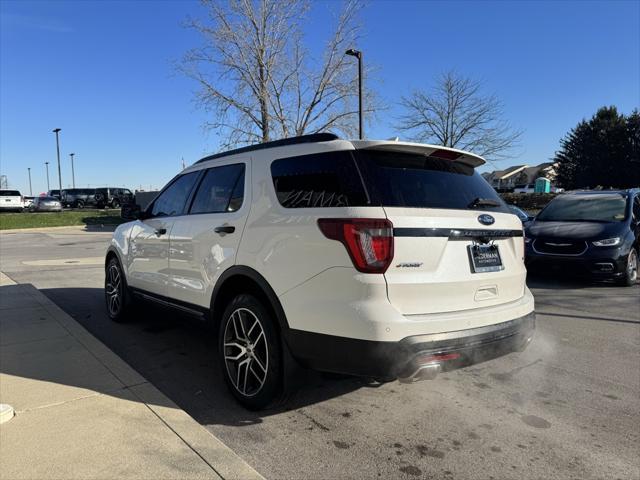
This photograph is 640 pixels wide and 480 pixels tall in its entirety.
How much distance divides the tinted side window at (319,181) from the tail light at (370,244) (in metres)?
0.15

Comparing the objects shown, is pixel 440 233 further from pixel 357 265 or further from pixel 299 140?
pixel 299 140

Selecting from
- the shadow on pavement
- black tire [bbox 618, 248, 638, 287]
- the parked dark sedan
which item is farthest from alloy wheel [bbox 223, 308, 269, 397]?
black tire [bbox 618, 248, 638, 287]

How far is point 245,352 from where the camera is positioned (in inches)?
136

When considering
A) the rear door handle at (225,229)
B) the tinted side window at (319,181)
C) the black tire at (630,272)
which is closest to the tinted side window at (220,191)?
the rear door handle at (225,229)

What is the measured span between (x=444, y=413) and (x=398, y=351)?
42.4 inches

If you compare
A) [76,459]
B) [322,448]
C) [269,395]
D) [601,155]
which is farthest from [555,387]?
[601,155]

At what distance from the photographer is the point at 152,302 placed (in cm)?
490

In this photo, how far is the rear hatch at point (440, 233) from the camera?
279 cm

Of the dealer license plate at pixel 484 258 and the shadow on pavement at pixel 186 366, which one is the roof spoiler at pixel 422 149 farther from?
the shadow on pavement at pixel 186 366

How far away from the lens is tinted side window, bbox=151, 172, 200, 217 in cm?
464

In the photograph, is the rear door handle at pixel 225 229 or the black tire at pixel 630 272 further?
the black tire at pixel 630 272

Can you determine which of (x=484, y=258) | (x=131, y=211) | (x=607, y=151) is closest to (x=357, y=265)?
(x=484, y=258)

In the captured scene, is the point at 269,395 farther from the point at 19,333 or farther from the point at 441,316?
the point at 19,333

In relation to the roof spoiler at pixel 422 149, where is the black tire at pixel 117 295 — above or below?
below
